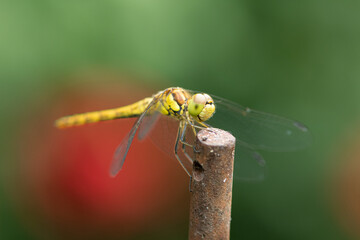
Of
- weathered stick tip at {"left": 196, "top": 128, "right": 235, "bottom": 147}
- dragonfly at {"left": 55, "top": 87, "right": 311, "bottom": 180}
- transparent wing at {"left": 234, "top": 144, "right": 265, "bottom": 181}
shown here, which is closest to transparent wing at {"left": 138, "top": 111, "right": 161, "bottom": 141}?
dragonfly at {"left": 55, "top": 87, "right": 311, "bottom": 180}

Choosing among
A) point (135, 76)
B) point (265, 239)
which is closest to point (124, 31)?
point (135, 76)

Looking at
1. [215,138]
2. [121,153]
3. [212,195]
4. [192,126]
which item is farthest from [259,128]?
[212,195]

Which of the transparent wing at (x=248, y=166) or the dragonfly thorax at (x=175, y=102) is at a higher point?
the dragonfly thorax at (x=175, y=102)

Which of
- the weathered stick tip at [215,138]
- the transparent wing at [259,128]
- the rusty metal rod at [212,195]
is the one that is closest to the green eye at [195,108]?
the transparent wing at [259,128]

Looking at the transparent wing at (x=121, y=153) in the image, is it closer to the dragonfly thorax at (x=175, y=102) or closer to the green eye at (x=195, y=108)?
the dragonfly thorax at (x=175, y=102)

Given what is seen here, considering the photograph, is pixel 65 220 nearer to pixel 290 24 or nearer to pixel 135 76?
pixel 135 76

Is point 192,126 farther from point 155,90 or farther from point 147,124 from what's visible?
point 155,90
